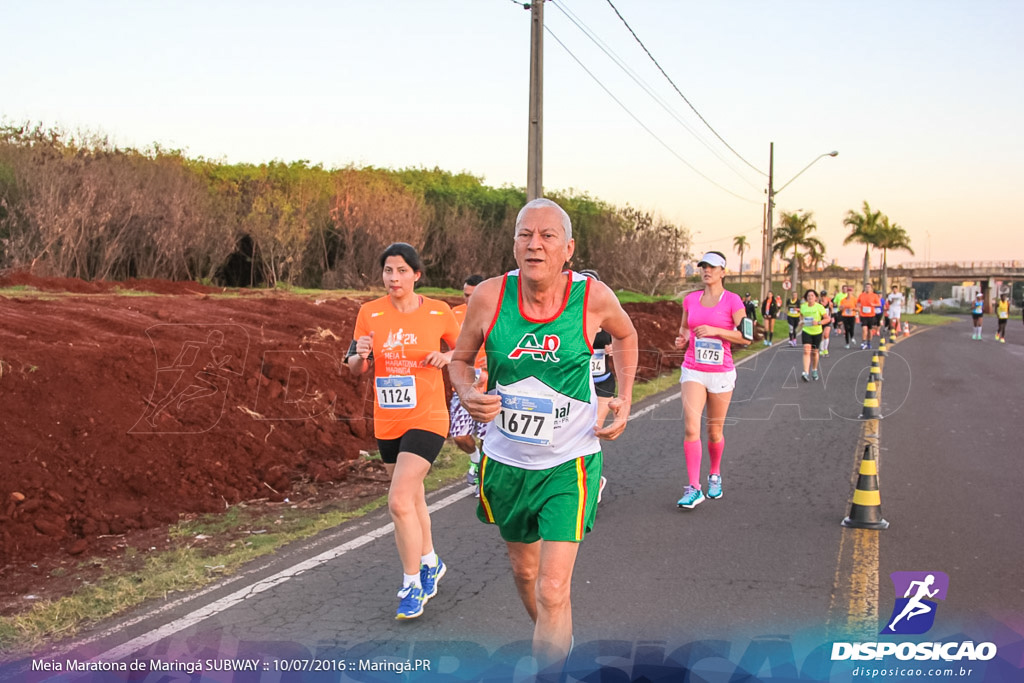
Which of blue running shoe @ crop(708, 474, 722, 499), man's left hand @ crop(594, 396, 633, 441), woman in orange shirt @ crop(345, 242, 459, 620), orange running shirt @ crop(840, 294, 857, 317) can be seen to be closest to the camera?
man's left hand @ crop(594, 396, 633, 441)

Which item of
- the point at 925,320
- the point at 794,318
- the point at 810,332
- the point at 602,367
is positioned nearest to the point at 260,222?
the point at 794,318

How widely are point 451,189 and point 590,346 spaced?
51.7 meters

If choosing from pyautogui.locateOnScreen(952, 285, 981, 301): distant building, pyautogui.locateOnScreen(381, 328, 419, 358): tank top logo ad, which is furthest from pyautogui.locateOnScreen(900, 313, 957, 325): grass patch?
pyautogui.locateOnScreen(952, 285, 981, 301): distant building

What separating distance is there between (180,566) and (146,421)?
3.30 metres

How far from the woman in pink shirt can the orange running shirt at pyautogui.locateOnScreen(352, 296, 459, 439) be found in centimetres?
274

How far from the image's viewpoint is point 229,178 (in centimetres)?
4103

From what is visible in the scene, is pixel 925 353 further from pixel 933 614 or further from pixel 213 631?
pixel 213 631

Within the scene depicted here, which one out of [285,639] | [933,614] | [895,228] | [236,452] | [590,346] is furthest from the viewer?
[895,228]

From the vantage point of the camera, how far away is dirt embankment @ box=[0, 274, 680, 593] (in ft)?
23.2

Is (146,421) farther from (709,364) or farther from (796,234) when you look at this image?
(796,234)

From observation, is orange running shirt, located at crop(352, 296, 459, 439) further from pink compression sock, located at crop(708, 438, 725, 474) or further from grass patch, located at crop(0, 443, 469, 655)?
pink compression sock, located at crop(708, 438, 725, 474)

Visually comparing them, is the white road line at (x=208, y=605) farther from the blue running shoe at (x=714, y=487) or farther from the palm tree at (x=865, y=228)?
the palm tree at (x=865, y=228)

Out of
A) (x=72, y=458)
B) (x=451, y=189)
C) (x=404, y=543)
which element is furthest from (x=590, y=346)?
(x=451, y=189)

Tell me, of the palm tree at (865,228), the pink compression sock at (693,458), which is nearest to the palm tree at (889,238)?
the palm tree at (865,228)
